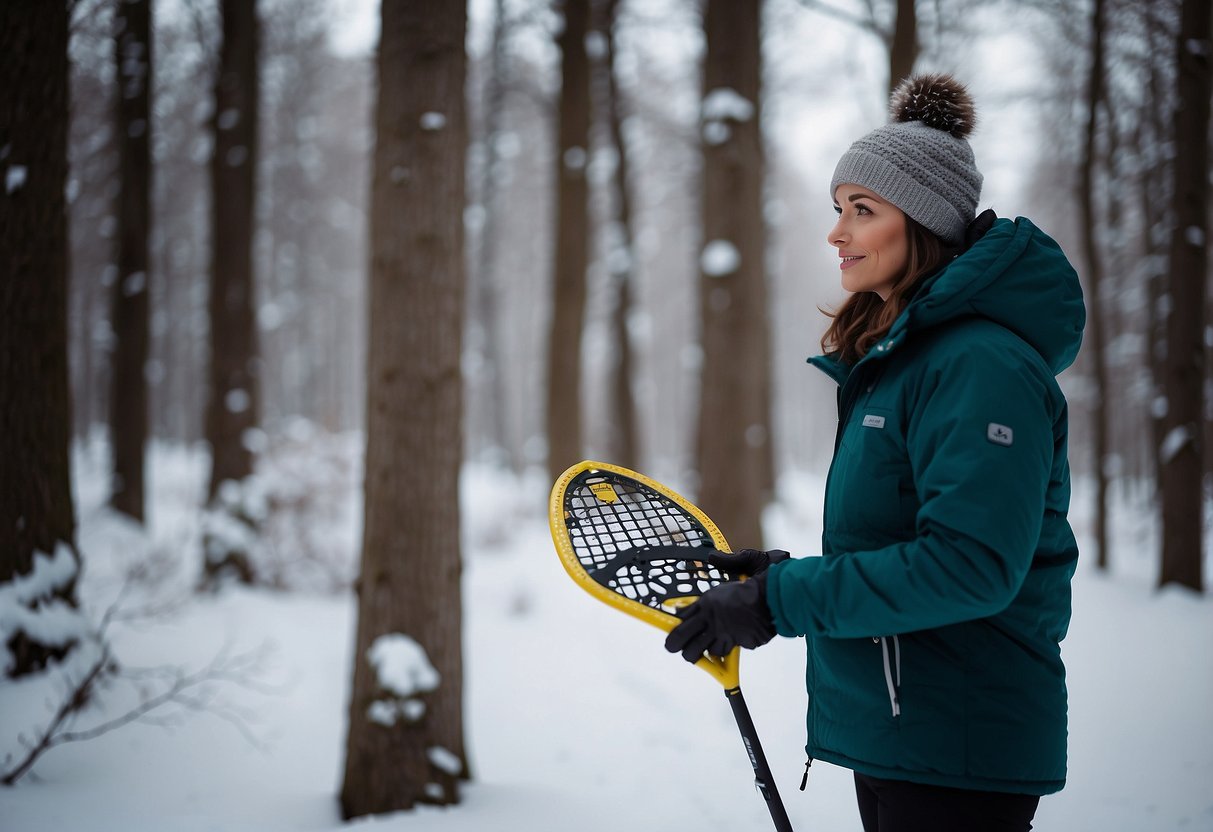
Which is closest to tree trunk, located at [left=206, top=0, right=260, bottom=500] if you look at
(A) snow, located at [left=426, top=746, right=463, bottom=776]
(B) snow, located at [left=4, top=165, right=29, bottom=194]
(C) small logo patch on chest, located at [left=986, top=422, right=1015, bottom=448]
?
(B) snow, located at [left=4, top=165, right=29, bottom=194]

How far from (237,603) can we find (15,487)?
12.4 feet

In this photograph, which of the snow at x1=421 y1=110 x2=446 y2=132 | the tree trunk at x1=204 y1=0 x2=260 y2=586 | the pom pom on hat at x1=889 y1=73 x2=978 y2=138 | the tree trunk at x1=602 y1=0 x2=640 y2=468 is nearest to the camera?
the pom pom on hat at x1=889 y1=73 x2=978 y2=138

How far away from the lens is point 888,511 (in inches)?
59.8

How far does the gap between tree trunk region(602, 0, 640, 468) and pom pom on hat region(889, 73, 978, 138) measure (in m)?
10.5

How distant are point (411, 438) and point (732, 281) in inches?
169

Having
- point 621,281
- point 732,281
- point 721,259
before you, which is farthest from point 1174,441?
point 621,281

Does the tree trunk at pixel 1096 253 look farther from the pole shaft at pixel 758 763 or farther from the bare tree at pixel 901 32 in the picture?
the pole shaft at pixel 758 763

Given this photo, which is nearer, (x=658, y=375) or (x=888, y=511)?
(x=888, y=511)

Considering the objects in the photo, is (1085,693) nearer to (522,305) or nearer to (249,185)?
(249,185)

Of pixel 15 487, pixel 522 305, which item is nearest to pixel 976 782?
pixel 15 487

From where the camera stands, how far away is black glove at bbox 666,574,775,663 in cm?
153

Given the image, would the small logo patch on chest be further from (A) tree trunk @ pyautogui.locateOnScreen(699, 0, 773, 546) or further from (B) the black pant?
(A) tree trunk @ pyautogui.locateOnScreen(699, 0, 773, 546)

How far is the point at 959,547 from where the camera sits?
1.28 metres

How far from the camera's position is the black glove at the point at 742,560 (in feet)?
6.05
